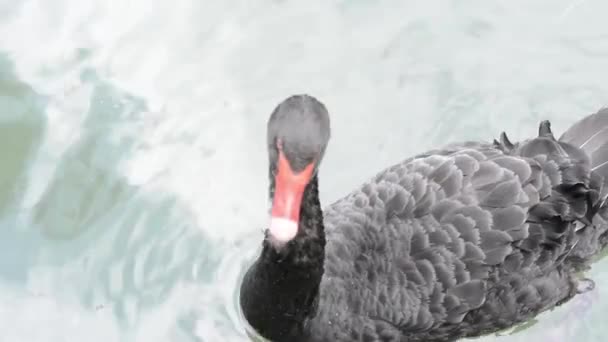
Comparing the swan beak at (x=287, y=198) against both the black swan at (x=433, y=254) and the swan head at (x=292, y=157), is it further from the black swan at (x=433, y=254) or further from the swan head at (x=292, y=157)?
the black swan at (x=433, y=254)

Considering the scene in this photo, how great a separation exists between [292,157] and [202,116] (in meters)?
2.57

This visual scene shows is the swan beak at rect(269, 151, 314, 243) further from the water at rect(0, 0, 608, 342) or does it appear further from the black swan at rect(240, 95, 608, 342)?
the water at rect(0, 0, 608, 342)

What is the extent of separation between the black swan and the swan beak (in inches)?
24.3

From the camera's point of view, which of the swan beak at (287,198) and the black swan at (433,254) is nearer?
the swan beak at (287,198)

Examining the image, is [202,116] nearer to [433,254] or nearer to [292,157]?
[433,254]

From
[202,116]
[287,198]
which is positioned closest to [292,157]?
[287,198]

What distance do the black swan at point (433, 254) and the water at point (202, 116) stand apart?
0.56m

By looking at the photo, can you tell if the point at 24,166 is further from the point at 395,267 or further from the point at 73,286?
the point at 395,267

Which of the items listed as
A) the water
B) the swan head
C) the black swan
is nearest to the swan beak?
the swan head

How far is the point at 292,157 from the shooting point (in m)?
3.68

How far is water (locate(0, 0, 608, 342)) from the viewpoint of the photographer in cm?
540

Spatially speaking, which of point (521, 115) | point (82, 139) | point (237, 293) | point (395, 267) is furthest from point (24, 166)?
point (521, 115)

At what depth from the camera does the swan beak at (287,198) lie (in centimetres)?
368

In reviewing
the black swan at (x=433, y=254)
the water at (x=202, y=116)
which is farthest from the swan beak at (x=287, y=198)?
the water at (x=202, y=116)
